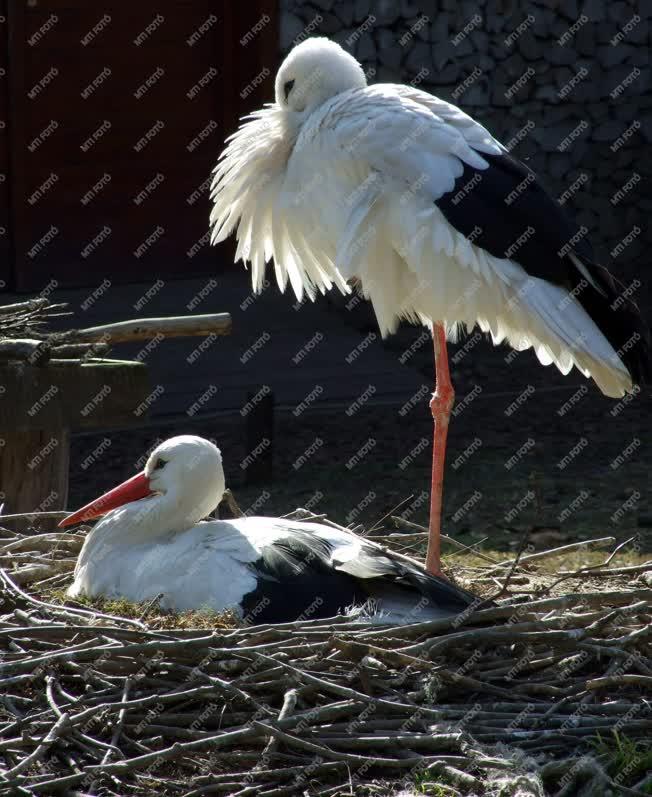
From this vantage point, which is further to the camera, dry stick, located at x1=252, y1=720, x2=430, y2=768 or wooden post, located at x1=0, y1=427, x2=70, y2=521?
wooden post, located at x1=0, y1=427, x2=70, y2=521

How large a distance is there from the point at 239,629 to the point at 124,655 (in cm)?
29

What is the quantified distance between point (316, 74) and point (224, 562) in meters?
1.80

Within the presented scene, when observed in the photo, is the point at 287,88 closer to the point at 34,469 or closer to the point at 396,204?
the point at 396,204

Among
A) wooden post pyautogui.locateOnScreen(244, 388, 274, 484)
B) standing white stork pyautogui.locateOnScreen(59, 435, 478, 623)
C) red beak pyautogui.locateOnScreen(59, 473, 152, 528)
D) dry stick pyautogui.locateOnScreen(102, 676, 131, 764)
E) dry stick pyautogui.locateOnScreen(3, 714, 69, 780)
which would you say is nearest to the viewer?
dry stick pyautogui.locateOnScreen(3, 714, 69, 780)

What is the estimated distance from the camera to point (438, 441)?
198 inches

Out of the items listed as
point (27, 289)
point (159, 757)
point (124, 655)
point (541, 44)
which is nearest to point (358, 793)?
point (159, 757)

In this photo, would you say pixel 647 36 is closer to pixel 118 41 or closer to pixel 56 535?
pixel 118 41

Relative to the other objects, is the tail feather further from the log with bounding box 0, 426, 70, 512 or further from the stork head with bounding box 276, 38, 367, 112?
the log with bounding box 0, 426, 70, 512

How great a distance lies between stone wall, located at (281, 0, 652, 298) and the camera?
8.83 m

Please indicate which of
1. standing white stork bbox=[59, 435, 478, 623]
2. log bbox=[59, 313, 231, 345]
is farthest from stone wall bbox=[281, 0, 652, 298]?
standing white stork bbox=[59, 435, 478, 623]

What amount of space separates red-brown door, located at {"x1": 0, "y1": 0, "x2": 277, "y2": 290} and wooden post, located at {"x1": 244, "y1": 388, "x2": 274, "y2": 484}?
2330mm

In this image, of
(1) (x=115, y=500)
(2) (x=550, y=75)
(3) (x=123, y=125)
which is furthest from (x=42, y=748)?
(2) (x=550, y=75)

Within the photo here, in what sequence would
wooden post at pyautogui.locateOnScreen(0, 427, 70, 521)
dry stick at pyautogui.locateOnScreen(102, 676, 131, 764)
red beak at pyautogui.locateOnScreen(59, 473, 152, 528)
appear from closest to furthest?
dry stick at pyautogui.locateOnScreen(102, 676, 131, 764) → red beak at pyautogui.locateOnScreen(59, 473, 152, 528) → wooden post at pyautogui.locateOnScreen(0, 427, 70, 521)

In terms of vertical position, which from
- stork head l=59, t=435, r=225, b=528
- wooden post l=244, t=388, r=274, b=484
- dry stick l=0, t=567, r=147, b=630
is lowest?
wooden post l=244, t=388, r=274, b=484
